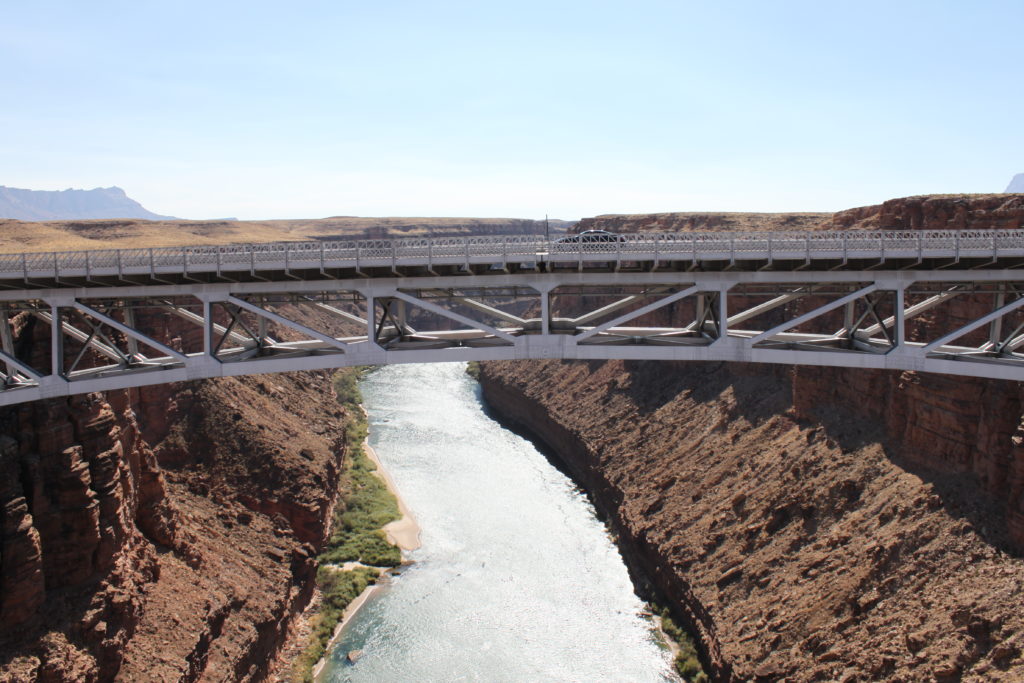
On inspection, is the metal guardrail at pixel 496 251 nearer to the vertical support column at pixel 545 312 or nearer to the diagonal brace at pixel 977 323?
the vertical support column at pixel 545 312

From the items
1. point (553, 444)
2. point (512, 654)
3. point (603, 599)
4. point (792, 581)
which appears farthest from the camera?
point (553, 444)

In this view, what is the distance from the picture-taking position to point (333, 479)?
37.6 metres

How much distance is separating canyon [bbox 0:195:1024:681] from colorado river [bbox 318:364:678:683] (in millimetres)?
2085

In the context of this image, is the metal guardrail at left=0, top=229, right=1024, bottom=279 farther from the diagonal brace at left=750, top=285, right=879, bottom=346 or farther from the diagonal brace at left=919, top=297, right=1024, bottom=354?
the diagonal brace at left=919, top=297, right=1024, bottom=354

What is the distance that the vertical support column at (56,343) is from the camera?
19391mm

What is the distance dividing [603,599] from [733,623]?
6736mm

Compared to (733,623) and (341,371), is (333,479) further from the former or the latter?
Result: (341,371)

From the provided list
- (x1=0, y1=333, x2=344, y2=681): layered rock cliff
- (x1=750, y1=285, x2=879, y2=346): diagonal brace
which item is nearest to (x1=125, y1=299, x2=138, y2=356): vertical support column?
(x1=0, y1=333, x2=344, y2=681): layered rock cliff

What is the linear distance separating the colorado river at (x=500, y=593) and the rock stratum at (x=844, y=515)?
217cm

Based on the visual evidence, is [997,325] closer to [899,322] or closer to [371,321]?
[899,322]

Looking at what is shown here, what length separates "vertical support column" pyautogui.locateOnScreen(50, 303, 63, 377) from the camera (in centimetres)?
1939

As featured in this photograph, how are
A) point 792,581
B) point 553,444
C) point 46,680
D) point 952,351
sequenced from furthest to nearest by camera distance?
point 553,444, point 792,581, point 952,351, point 46,680

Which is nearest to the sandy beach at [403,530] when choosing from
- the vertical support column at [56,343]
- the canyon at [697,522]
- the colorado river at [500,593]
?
the colorado river at [500,593]

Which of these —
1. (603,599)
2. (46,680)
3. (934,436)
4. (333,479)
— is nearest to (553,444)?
(333,479)
